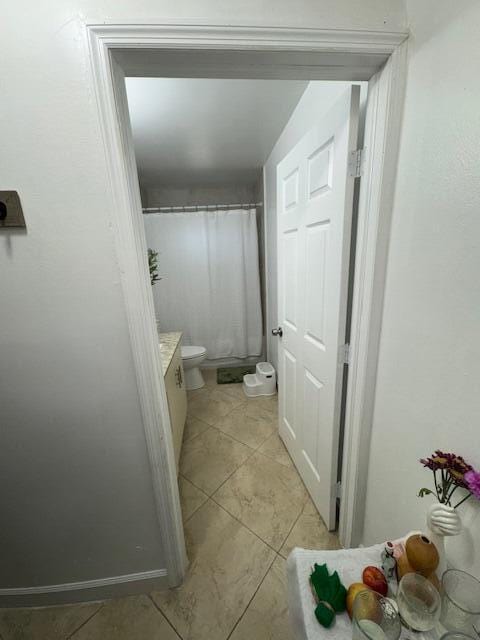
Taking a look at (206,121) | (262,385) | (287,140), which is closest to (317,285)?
(287,140)

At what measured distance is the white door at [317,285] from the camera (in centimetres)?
94

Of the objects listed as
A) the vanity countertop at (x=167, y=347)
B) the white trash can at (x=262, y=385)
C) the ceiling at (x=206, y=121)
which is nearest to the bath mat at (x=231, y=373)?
the white trash can at (x=262, y=385)

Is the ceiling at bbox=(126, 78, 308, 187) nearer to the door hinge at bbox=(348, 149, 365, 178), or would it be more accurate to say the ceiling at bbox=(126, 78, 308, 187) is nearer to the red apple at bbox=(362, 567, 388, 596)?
the door hinge at bbox=(348, 149, 365, 178)

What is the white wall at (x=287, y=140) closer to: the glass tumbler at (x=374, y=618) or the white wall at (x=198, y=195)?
the white wall at (x=198, y=195)

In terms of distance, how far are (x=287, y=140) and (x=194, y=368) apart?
2221 mm

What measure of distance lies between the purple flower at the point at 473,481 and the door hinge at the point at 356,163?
3.09 feet

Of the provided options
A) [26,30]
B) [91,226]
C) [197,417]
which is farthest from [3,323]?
[197,417]

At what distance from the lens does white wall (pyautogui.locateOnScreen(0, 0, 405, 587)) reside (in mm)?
641

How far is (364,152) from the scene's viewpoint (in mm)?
856

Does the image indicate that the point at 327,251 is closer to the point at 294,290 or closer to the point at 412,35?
the point at 294,290

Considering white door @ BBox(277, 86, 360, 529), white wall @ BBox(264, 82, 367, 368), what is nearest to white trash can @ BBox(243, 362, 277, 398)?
white wall @ BBox(264, 82, 367, 368)

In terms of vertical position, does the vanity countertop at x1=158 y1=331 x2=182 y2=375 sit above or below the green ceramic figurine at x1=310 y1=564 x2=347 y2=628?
above

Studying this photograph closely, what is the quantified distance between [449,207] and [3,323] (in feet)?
4.32

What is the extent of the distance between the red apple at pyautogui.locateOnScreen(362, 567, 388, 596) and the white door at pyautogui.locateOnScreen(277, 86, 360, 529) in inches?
21.1
